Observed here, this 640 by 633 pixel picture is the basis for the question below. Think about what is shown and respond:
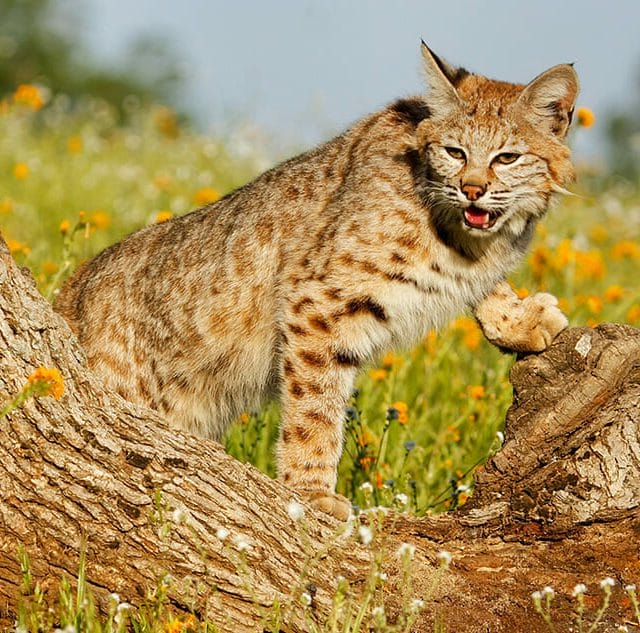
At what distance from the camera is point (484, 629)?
3.31 meters

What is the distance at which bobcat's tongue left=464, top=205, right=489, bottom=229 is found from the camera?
4.18 meters

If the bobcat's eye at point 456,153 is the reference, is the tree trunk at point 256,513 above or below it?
below

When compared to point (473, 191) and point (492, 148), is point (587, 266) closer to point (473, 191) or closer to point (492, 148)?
point (492, 148)

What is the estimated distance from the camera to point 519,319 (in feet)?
14.7

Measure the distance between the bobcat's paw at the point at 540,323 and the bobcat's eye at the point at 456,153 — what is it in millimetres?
671

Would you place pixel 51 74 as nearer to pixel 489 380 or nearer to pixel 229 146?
pixel 229 146

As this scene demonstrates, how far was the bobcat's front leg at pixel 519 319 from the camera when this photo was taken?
4312 millimetres

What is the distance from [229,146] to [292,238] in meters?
6.58

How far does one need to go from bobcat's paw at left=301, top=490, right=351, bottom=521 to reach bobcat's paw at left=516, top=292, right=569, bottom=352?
964 mm

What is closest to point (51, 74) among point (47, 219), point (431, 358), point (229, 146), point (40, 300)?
point (229, 146)

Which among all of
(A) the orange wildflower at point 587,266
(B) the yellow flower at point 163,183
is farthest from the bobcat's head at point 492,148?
(B) the yellow flower at point 163,183

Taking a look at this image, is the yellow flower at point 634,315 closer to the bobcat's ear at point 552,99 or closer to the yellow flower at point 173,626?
the bobcat's ear at point 552,99

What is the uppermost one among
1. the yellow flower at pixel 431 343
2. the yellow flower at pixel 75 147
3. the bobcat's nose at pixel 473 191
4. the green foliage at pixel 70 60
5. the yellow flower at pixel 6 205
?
the green foliage at pixel 70 60

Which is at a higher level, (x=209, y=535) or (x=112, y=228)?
(x=112, y=228)
